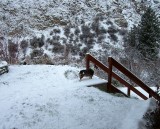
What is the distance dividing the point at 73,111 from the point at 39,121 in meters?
0.88

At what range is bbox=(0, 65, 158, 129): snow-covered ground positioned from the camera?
6391 mm

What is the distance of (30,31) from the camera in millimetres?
→ 28391

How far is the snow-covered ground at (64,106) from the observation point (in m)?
6.39

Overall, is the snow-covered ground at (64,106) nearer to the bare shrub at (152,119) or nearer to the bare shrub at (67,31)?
the bare shrub at (152,119)

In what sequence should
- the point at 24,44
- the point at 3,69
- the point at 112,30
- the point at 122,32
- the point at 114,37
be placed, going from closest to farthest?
the point at 3,69 < the point at 24,44 < the point at 114,37 < the point at 122,32 < the point at 112,30

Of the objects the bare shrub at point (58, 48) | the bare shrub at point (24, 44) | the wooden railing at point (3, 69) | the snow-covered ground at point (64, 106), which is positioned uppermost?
the snow-covered ground at point (64, 106)

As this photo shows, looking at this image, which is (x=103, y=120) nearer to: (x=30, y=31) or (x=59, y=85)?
(x=59, y=85)

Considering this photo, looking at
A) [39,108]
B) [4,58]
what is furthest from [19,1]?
[39,108]

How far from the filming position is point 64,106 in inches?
292

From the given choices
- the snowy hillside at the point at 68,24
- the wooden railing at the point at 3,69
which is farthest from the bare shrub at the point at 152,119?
the snowy hillside at the point at 68,24

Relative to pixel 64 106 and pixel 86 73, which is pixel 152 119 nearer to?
pixel 64 106

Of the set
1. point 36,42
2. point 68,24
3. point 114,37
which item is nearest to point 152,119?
point 36,42

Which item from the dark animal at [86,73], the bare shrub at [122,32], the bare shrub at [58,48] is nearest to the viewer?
the dark animal at [86,73]

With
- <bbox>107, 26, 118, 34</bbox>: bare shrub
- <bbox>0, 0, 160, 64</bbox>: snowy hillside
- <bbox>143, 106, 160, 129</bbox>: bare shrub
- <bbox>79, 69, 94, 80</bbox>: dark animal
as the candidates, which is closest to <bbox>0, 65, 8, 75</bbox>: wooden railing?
<bbox>79, 69, 94, 80</bbox>: dark animal
